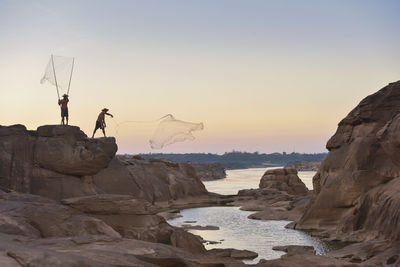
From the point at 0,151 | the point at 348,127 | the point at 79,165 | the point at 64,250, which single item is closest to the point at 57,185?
the point at 79,165

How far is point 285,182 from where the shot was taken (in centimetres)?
6938

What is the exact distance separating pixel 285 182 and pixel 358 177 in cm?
3735

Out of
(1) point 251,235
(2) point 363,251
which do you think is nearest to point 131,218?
(2) point 363,251

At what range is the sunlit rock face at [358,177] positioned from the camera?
2875cm

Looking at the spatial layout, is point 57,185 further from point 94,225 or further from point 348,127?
point 348,127

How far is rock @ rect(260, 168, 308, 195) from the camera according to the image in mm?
68094

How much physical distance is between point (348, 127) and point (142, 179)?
2577 cm

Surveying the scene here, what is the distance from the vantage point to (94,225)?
1717 centimetres

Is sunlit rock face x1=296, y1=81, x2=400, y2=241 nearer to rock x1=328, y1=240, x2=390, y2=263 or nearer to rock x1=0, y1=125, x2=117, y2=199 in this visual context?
rock x1=328, y1=240, x2=390, y2=263

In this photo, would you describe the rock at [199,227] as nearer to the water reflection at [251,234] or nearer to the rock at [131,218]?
the water reflection at [251,234]

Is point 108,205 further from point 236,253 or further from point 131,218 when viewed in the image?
point 236,253

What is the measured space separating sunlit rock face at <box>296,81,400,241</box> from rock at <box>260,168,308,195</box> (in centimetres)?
3049

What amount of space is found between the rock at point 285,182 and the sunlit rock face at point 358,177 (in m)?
30.5

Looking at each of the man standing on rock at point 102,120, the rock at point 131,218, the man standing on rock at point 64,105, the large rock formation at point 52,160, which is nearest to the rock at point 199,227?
the large rock formation at point 52,160
